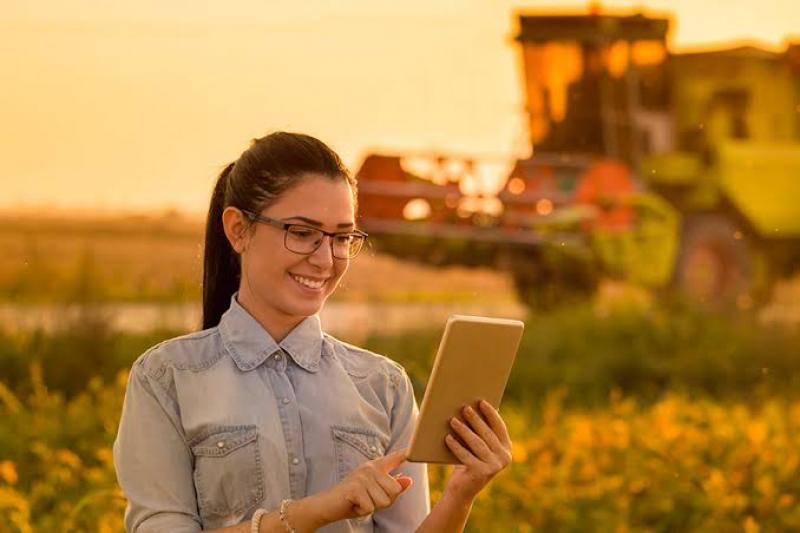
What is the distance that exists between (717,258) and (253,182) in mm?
15003

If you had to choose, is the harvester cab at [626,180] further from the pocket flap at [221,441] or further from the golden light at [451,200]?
the pocket flap at [221,441]

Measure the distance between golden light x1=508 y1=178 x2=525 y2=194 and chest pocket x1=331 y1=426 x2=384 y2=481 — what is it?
1287 cm

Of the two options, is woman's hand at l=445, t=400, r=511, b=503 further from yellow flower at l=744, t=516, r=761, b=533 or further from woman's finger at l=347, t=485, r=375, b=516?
yellow flower at l=744, t=516, r=761, b=533

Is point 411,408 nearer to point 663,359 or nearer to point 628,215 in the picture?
point 663,359

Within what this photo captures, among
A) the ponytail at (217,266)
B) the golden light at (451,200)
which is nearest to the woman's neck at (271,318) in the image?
the ponytail at (217,266)

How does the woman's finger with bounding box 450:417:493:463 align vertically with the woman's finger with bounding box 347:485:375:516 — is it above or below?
above

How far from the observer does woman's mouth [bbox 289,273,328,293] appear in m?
2.46

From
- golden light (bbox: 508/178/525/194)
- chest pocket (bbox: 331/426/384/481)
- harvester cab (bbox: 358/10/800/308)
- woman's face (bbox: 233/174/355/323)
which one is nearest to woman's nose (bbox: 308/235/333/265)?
woman's face (bbox: 233/174/355/323)

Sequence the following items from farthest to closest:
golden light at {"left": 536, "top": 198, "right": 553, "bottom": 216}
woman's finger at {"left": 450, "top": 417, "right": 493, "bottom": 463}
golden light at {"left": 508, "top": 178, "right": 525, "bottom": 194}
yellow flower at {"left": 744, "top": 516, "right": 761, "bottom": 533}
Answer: golden light at {"left": 508, "top": 178, "right": 525, "bottom": 194} → golden light at {"left": 536, "top": 198, "right": 553, "bottom": 216} → yellow flower at {"left": 744, "top": 516, "right": 761, "bottom": 533} → woman's finger at {"left": 450, "top": 417, "right": 493, "bottom": 463}

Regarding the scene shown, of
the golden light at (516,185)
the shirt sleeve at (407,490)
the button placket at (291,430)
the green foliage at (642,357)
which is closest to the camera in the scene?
the button placket at (291,430)

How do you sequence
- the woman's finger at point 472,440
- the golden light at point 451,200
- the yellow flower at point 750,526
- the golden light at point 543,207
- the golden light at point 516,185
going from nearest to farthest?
1. the woman's finger at point 472,440
2. the yellow flower at point 750,526
3. the golden light at point 451,200
4. the golden light at point 543,207
5. the golden light at point 516,185

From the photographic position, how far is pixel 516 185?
50.6ft

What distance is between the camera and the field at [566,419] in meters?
5.02

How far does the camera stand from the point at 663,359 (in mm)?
9758
